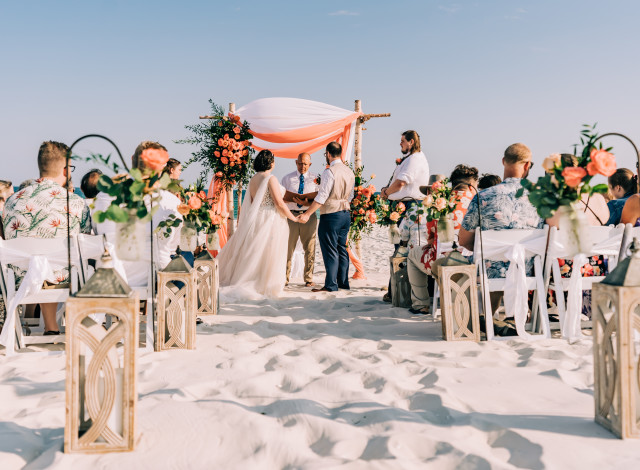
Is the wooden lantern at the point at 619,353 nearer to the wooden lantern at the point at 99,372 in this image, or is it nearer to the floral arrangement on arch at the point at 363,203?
the wooden lantern at the point at 99,372

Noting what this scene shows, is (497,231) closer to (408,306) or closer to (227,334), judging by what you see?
(408,306)

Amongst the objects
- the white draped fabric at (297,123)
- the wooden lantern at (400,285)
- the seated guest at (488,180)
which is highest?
the white draped fabric at (297,123)

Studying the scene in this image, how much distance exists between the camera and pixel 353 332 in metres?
4.48

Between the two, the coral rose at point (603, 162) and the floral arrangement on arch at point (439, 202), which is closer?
the coral rose at point (603, 162)

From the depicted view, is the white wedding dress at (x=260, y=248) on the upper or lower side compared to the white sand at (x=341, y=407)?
upper

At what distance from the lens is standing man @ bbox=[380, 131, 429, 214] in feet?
20.7

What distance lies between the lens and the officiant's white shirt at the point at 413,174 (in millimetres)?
6305

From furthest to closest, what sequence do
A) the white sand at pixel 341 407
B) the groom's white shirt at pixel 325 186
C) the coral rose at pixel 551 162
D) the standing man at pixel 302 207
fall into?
the standing man at pixel 302 207
the groom's white shirt at pixel 325 186
the coral rose at pixel 551 162
the white sand at pixel 341 407

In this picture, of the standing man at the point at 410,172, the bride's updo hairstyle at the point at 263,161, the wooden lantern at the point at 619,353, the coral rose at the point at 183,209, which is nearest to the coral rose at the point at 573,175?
the wooden lantern at the point at 619,353

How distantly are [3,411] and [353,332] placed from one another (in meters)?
2.60

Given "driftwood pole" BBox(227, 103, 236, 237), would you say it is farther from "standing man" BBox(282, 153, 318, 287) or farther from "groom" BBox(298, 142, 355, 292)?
"groom" BBox(298, 142, 355, 292)

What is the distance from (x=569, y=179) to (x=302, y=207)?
5595 millimetres

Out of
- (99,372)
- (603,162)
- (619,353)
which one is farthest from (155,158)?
(619,353)

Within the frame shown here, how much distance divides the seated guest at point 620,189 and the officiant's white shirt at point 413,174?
1995 mm
